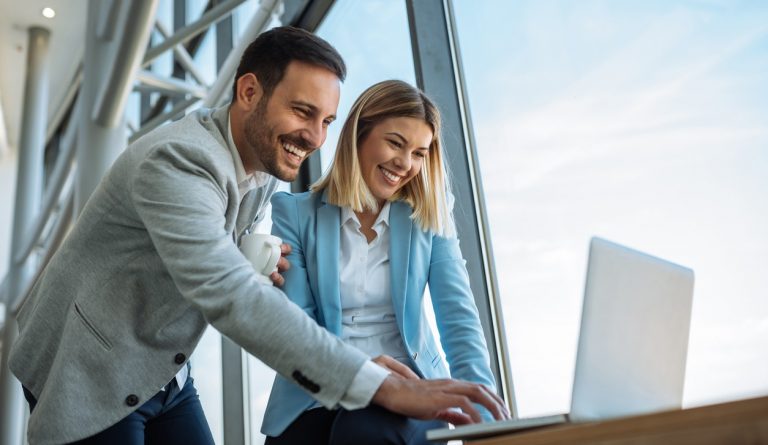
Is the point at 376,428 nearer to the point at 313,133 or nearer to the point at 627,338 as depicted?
the point at 627,338

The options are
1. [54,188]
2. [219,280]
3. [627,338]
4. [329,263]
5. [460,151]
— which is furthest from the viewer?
[54,188]

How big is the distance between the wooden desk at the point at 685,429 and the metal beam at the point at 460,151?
166 cm

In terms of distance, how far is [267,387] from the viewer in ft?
13.4

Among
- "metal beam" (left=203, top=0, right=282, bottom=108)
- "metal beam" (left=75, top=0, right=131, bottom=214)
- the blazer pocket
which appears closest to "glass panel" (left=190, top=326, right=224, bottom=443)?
"metal beam" (left=75, top=0, right=131, bottom=214)

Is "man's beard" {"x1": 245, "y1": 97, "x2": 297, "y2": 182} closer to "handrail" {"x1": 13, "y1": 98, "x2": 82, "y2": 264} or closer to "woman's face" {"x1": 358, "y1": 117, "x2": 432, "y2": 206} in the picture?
"woman's face" {"x1": 358, "y1": 117, "x2": 432, "y2": 206}

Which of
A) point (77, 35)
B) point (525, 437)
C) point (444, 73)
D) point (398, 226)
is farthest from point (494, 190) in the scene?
point (77, 35)

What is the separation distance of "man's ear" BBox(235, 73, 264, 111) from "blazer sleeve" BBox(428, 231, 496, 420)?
0.54 metres

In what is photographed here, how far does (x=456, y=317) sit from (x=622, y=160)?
0.67m

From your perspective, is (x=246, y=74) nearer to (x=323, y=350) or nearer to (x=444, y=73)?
(x=323, y=350)

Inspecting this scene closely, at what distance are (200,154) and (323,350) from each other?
46 centimetres

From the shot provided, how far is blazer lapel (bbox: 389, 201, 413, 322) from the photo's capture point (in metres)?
1.69

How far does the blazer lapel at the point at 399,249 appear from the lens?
1.69 metres

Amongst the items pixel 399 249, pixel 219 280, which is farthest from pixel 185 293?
pixel 399 249

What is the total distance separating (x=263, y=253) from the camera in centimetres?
163
